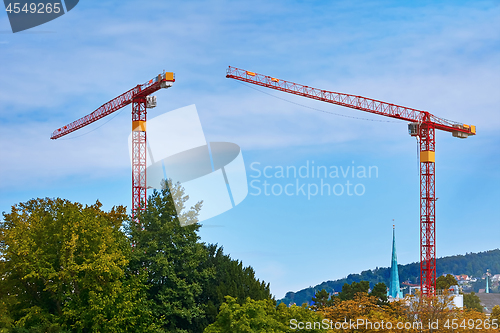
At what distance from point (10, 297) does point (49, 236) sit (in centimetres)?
499

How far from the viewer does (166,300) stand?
4766 centimetres

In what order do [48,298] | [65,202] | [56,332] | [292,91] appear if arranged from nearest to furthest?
[56,332]
[48,298]
[65,202]
[292,91]

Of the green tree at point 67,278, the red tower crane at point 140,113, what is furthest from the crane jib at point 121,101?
the green tree at point 67,278

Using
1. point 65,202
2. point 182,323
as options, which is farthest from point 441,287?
point 65,202

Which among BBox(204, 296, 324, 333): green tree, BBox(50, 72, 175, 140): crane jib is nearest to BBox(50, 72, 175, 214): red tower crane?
BBox(50, 72, 175, 140): crane jib

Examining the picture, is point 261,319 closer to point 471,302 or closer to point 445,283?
point 445,283

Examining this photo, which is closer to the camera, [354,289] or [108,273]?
[108,273]

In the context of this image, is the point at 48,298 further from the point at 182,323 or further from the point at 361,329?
the point at 361,329

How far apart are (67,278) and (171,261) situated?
28.5 ft

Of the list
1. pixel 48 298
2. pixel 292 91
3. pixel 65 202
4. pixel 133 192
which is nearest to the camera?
pixel 48 298

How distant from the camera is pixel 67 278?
43.0 meters

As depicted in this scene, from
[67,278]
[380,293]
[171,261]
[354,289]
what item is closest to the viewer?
[67,278]

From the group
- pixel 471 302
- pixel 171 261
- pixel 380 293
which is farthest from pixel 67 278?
pixel 471 302

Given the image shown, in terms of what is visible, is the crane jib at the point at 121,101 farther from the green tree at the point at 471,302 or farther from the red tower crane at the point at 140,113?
the green tree at the point at 471,302
